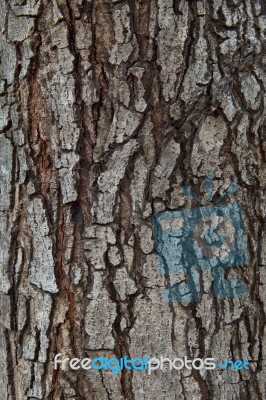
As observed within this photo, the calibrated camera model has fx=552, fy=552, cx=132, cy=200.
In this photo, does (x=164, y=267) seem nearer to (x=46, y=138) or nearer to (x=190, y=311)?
(x=190, y=311)

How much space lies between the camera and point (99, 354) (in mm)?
1545

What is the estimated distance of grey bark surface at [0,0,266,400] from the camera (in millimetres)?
1514

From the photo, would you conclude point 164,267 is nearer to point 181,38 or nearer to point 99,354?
point 99,354

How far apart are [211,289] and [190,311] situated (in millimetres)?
85

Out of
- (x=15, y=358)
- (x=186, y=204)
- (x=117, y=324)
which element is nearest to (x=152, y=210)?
(x=186, y=204)

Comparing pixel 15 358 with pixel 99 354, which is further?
pixel 15 358

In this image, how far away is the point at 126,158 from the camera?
1513mm

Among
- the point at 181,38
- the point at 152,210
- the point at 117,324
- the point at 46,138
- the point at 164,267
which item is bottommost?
the point at 117,324

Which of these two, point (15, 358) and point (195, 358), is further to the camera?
point (15, 358)

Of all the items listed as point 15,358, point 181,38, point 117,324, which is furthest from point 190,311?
point 181,38

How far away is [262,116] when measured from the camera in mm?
1574

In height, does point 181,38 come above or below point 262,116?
above

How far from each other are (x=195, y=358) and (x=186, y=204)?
432 millimetres

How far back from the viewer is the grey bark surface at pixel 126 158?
151cm
